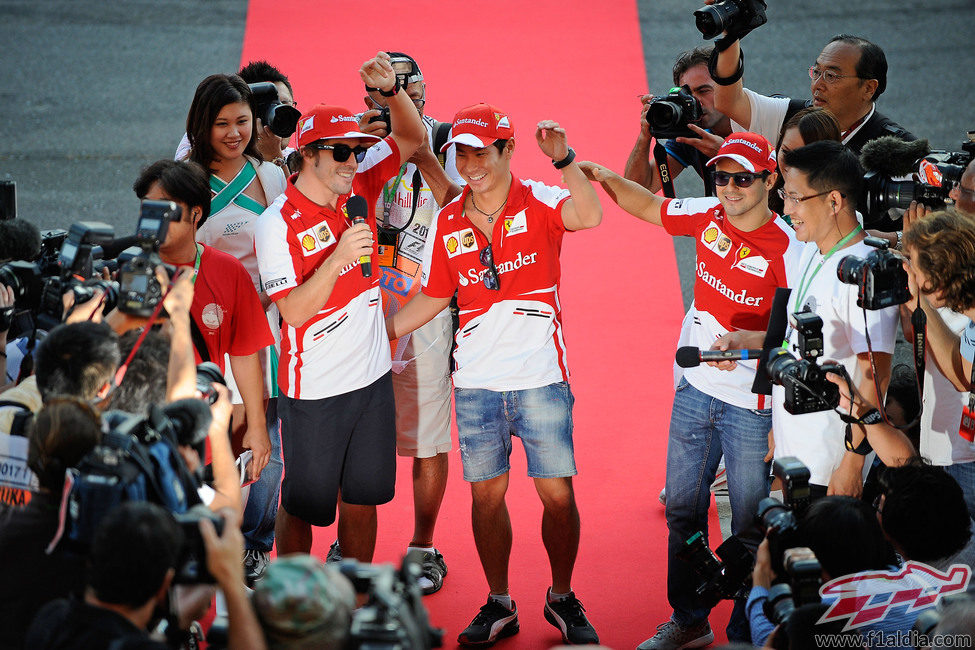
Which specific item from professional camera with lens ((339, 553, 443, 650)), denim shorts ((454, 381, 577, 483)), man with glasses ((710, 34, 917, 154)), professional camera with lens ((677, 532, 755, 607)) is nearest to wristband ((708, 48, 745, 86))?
man with glasses ((710, 34, 917, 154))

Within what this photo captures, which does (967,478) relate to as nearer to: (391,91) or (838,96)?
(838,96)

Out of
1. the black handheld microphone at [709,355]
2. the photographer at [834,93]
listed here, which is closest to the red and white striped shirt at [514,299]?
the black handheld microphone at [709,355]

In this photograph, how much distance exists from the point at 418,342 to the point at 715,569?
1.48 m

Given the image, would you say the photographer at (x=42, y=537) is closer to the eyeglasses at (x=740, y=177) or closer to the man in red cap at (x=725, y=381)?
the man in red cap at (x=725, y=381)

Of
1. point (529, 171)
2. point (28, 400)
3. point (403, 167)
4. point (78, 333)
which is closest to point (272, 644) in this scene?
point (78, 333)

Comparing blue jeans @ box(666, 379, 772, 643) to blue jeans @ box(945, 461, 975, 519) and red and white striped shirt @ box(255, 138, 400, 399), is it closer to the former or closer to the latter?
blue jeans @ box(945, 461, 975, 519)

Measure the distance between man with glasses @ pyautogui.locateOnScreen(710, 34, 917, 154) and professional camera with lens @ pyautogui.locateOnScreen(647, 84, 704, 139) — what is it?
0.21 metres

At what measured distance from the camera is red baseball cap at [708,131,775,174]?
11.1 feet

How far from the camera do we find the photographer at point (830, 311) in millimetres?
3021

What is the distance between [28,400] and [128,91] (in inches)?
262

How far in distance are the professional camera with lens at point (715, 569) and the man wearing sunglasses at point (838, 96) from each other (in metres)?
1.84

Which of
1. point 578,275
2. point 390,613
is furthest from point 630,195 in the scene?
point 578,275

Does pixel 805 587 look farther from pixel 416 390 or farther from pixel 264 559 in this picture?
pixel 264 559

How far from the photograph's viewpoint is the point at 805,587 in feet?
7.51
